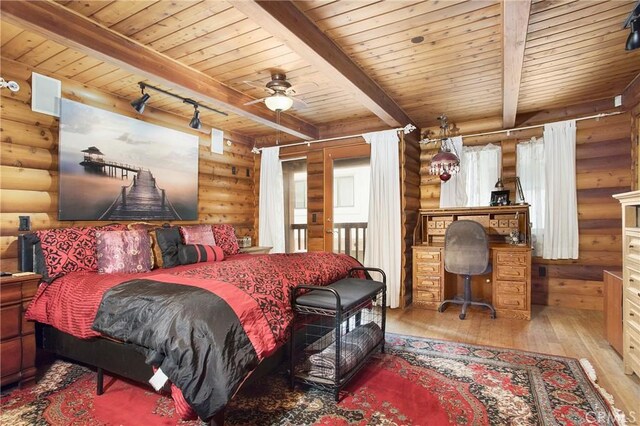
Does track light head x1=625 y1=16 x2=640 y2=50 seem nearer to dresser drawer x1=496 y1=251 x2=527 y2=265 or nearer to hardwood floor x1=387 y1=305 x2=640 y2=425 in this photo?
hardwood floor x1=387 y1=305 x2=640 y2=425

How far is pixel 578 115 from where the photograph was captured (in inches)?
163

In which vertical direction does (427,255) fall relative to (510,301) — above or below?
above

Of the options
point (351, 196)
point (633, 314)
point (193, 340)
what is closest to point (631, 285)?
point (633, 314)

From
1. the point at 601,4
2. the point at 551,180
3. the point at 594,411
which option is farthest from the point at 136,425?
the point at 551,180

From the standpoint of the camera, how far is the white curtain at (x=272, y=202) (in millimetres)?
5344

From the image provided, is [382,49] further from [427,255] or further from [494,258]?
[494,258]

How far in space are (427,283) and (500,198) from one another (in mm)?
1404

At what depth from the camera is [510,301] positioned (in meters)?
3.84

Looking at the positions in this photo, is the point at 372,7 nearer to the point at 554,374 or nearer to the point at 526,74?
the point at 526,74

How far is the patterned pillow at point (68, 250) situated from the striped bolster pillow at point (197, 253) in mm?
707

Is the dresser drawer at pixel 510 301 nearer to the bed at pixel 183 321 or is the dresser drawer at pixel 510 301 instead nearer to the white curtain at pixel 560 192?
the white curtain at pixel 560 192

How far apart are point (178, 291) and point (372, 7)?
212 centimetres

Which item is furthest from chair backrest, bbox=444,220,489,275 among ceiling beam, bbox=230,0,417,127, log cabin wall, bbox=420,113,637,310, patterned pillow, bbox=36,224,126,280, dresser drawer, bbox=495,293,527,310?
→ patterned pillow, bbox=36,224,126,280

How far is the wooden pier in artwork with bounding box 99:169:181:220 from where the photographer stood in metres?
3.52
